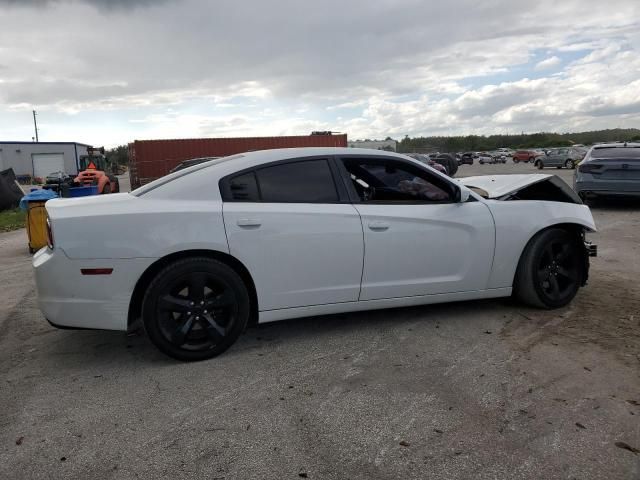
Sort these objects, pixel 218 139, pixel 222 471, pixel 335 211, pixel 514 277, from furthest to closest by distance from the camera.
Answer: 1. pixel 218 139
2. pixel 514 277
3. pixel 335 211
4. pixel 222 471

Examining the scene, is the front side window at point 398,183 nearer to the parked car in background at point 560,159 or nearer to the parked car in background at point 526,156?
the parked car in background at point 560,159

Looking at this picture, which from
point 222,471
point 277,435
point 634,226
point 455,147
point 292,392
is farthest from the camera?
point 455,147

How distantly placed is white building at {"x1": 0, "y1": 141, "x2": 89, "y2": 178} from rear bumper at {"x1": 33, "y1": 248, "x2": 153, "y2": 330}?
53.2m

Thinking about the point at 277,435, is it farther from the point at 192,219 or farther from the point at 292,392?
the point at 192,219

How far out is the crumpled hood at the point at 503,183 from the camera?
15.6ft

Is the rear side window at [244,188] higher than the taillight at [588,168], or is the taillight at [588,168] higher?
the rear side window at [244,188]

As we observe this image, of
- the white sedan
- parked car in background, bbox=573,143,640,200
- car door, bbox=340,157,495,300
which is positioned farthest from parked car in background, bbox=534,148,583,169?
car door, bbox=340,157,495,300

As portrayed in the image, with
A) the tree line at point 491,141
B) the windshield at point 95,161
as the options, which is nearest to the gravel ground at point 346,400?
the windshield at point 95,161

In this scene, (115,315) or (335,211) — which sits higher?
(335,211)

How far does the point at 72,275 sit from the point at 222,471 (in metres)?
1.77

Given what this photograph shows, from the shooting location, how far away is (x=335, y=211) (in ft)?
13.0

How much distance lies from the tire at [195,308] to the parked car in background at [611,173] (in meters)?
10.1

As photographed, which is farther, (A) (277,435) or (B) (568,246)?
(B) (568,246)

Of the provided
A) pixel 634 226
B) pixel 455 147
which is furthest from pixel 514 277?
pixel 455 147
